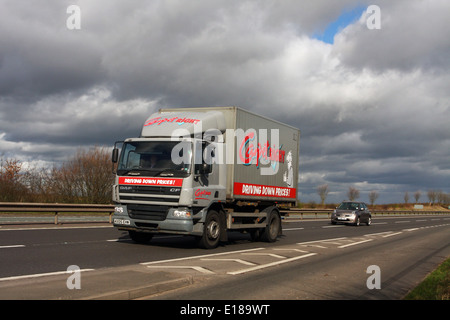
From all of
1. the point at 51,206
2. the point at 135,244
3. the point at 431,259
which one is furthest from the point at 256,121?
the point at 51,206

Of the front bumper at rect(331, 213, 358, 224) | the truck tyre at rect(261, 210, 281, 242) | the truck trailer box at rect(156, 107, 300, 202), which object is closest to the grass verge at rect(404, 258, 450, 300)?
the truck trailer box at rect(156, 107, 300, 202)

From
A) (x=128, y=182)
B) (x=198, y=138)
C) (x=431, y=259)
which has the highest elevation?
(x=198, y=138)

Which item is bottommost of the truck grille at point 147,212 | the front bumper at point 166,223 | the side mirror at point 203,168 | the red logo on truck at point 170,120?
the front bumper at point 166,223

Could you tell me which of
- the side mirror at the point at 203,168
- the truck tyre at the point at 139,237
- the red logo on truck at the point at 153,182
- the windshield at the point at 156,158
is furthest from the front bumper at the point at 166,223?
the truck tyre at the point at 139,237

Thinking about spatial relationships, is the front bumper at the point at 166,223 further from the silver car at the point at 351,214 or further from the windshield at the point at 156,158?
the silver car at the point at 351,214

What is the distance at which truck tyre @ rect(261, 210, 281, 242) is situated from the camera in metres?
15.5

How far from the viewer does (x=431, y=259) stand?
12.7m

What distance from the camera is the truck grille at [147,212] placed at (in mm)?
11555

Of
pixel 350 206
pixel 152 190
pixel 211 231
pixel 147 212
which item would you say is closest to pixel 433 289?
pixel 211 231

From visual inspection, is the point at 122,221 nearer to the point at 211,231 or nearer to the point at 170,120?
the point at 211,231

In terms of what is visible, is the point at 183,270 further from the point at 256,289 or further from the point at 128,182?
the point at 128,182

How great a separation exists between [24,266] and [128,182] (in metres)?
3.88

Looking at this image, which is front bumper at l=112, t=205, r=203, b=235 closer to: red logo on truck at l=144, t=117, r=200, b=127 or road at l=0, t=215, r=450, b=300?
road at l=0, t=215, r=450, b=300

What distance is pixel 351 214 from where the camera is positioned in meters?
30.3
